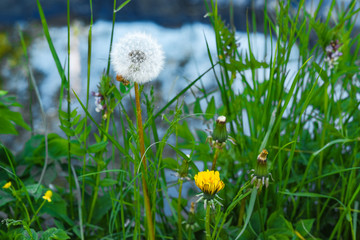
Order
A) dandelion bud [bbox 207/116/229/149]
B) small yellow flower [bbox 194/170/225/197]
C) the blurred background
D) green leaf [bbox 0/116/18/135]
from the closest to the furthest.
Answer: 1. small yellow flower [bbox 194/170/225/197]
2. dandelion bud [bbox 207/116/229/149]
3. green leaf [bbox 0/116/18/135]
4. the blurred background

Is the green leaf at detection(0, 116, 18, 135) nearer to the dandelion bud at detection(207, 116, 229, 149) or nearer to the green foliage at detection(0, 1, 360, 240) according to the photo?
the green foliage at detection(0, 1, 360, 240)

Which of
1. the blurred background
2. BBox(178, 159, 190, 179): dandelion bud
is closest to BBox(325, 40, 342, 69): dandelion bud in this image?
BBox(178, 159, 190, 179): dandelion bud

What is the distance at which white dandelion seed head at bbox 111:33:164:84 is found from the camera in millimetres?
771

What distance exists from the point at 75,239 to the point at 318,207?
65cm

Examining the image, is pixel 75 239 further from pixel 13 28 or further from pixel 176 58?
pixel 13 28

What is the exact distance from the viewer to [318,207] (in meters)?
1.09

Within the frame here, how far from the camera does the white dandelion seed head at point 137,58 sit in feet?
2.53

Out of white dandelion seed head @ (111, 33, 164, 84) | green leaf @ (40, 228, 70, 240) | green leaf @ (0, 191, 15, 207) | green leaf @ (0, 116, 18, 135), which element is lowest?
green leaf @ (40, 228, 70, 240)

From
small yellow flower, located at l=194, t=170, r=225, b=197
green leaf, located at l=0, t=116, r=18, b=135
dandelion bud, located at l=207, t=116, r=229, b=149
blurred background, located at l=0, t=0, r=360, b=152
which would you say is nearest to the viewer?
small yellow flower, located at l=194, t=170, r=225, b=197

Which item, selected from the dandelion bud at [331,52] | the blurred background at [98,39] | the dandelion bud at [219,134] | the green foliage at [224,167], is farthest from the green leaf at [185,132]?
the blurred background at [98,39]

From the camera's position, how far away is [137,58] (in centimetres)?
79

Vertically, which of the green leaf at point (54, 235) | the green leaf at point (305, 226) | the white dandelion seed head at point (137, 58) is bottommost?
the green leaf at point (305, 226)

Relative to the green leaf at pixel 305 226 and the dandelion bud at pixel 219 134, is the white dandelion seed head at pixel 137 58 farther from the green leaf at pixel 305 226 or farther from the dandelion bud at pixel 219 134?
the green leaf at pixel 305 226

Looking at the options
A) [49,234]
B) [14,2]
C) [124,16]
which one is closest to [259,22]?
[124,16]
